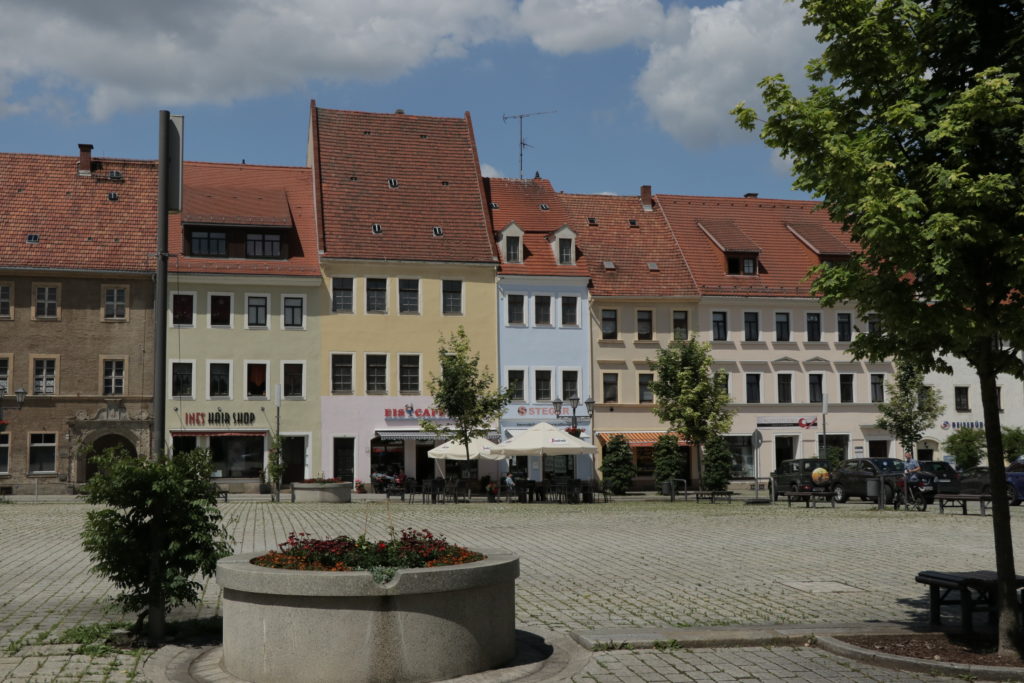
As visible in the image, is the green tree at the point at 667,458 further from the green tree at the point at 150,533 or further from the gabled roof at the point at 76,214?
the green tree at the point at 150,533

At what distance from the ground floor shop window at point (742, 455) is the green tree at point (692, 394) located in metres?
10.2

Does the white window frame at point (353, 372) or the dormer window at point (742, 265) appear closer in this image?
the white window frame at point (353, 372)

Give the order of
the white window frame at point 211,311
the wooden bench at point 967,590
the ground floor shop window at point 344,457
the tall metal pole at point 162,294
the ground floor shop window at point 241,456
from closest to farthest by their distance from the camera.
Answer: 1. the tall metal pole at point 162,294
2. the wooden bench at point 967,590
3. the white window frame at point 211,311
4. the ground floor shop window at point 241,456
5. the ground floor shop window at point 344,457

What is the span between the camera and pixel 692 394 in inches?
1569

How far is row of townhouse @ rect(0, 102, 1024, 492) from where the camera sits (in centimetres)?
4409

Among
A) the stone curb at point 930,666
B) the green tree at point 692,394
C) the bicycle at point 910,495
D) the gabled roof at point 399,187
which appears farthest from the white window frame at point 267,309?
the stone curb at point 930,666

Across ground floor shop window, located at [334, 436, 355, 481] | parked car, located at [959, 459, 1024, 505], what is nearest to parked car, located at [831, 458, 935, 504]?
parked car, located at [959, 459, 1024, 505]

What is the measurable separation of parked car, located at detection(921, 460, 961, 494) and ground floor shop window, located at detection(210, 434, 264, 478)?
25441 mm

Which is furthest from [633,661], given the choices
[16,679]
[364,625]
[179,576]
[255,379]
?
[255,379]

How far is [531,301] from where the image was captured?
4884cm

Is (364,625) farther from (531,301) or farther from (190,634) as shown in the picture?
(531,301)

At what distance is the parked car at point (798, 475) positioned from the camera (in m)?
36.7

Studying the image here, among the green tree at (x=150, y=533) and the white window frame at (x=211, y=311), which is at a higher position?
the white window frame at (x=211, y=311)

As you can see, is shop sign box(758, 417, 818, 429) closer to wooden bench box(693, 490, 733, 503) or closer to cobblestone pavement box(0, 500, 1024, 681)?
wooden bench box(693, 490, 733, 503)
